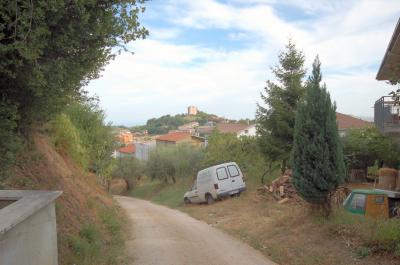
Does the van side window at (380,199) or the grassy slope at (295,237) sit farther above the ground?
the van side window at (380,199)

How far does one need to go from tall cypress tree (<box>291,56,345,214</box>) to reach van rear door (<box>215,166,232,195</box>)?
12.1 meters

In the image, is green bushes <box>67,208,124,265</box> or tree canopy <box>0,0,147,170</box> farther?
green bushes <box>67,208,124,265</box>

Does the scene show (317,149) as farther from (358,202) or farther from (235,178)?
(235,178)

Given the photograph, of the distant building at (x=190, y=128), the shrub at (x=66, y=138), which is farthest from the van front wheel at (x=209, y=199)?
the distant building at (x=190, y=128)

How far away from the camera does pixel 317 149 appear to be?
40.5 feet

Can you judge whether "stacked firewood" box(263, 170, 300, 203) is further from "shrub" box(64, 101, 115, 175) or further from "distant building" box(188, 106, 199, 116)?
"distant building" box(188, 106, 199, 116)

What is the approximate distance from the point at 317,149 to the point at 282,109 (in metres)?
12.8

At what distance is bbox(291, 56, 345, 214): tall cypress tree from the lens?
40.4 feet

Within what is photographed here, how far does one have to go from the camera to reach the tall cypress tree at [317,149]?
1230 centimetres

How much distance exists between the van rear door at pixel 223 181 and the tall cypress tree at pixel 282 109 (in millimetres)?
2613

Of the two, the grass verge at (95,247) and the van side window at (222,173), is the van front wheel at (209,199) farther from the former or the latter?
the grass verge at (95,247)

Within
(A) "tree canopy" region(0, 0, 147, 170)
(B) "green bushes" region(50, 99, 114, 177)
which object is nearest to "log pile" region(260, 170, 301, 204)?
(B) "green bushes" region(50, 99, 114, 177)

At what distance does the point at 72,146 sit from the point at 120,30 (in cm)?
1291

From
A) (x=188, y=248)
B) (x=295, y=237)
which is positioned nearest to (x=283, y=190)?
(x=295, y=237)
